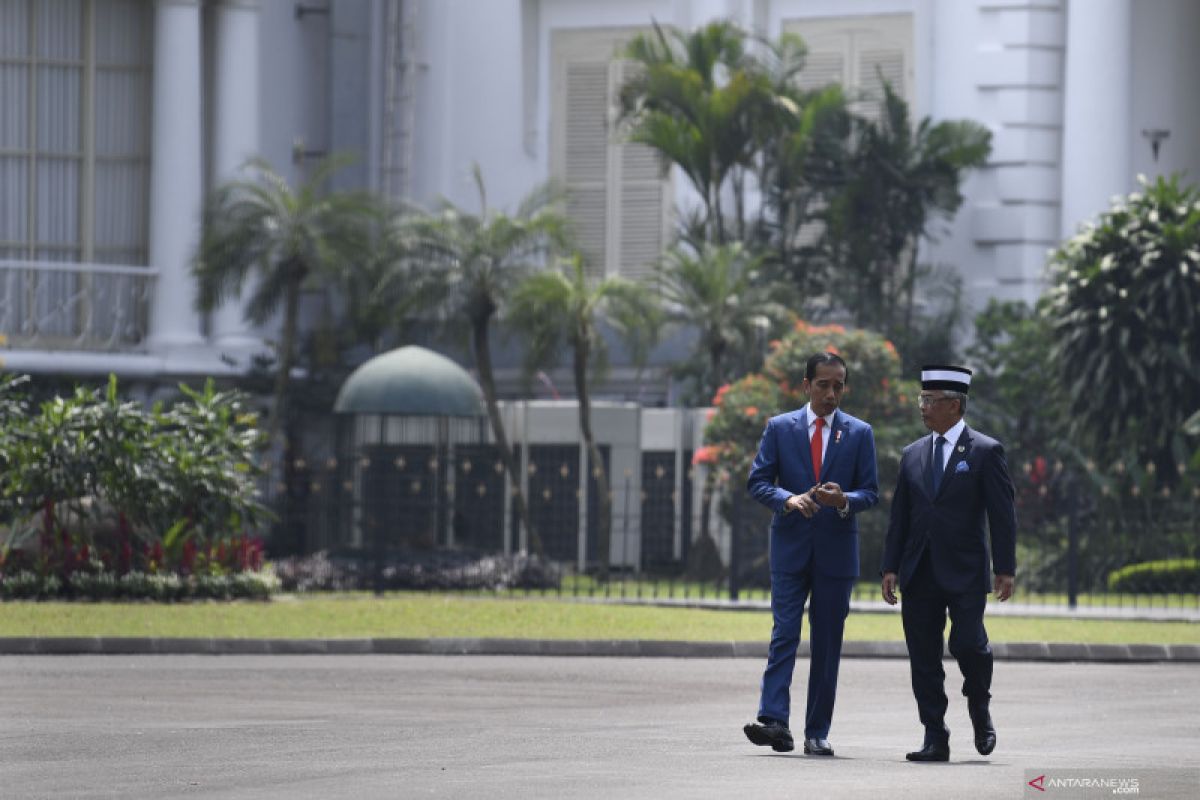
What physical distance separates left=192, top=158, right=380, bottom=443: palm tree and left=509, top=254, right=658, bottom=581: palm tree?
2639 millimetres

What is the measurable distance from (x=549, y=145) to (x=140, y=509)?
15432 millimetres

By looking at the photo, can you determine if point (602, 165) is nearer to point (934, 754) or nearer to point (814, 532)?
point (814, 532)

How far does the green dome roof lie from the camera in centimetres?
3169

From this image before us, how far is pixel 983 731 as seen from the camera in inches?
474

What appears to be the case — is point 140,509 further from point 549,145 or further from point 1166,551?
point 549,145

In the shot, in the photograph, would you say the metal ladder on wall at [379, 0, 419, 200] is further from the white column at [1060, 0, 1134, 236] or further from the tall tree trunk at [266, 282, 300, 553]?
the white column at [1060, 0, 1134, 236]

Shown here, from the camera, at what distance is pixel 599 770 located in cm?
1131

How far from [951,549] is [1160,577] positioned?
58.6 feet

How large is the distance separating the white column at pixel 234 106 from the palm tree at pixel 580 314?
5780 millimetres

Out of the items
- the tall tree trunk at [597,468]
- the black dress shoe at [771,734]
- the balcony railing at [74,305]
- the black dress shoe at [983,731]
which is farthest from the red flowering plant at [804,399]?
the black dress shoe at [983,731]

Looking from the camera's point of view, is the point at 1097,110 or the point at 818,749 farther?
the point at 1097,110

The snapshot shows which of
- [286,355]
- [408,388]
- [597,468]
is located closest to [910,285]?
[597,468]

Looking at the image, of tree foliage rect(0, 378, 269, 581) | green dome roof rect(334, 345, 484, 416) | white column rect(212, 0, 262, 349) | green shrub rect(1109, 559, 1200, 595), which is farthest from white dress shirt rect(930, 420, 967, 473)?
white column rect(212, 0, 262, 349)

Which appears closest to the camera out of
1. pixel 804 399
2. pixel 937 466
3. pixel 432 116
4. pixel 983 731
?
pixel 983 731
